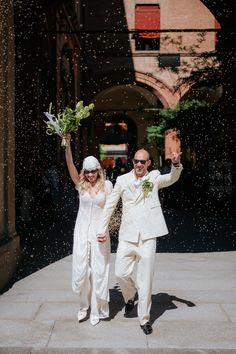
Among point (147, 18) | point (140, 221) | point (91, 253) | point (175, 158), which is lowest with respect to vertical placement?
point (91, 253)

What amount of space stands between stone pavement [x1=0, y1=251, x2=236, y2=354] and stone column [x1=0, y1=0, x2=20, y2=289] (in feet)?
1.64

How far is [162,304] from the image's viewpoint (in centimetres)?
638

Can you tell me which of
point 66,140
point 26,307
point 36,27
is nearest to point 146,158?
point 66,140

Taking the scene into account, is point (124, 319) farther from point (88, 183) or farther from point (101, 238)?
point (88, 183)

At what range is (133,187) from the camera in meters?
5.55

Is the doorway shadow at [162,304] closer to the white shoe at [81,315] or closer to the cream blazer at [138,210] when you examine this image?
the white shoe at [81,315]

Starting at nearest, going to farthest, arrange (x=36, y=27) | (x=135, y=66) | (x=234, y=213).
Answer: (x=36, y=27), (x=234, y=213), (x=135, y=66)

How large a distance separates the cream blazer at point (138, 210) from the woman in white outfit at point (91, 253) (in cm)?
15

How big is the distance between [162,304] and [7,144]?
11.2 feet

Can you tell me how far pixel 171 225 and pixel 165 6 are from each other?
54.7ft

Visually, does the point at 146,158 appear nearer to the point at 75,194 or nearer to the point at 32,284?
the point at 32,284

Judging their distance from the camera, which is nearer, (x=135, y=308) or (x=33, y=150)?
(x=135, y=308)

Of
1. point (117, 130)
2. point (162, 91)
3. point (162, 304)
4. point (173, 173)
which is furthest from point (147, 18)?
point (173, 173)

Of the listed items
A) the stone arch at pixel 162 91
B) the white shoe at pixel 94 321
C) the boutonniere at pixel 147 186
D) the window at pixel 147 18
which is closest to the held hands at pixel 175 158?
the boutonniere at pixel 147 186
